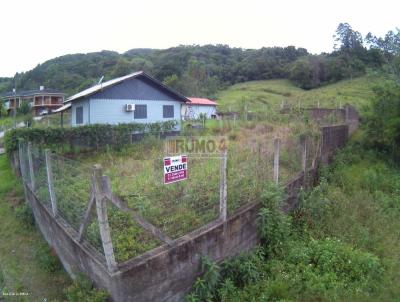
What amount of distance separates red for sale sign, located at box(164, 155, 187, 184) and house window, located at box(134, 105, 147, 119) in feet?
39.6

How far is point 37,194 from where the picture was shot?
213 inches

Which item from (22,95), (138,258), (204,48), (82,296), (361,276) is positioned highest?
(204,48)

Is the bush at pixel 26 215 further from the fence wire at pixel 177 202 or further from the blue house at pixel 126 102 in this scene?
the blue house at pixel 126 102

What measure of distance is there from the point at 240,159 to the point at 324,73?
42612mm

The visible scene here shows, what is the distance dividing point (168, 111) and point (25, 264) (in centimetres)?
1284

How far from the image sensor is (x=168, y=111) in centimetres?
1658

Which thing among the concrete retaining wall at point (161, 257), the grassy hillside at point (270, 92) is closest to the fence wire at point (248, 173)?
the concrete retaining wall at point (161, 257)

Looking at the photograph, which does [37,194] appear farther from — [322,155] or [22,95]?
[22,95]

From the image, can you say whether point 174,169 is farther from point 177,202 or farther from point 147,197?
point 147,197

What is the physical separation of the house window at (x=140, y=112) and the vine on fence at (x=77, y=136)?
2085 millimetres

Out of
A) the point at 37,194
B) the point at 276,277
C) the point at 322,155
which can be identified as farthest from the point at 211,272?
the point at 322,155

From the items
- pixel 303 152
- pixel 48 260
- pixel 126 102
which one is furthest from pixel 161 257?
pixel 126 102

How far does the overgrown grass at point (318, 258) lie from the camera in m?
3.65

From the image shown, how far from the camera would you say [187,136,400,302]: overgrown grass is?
3654 millimetres
